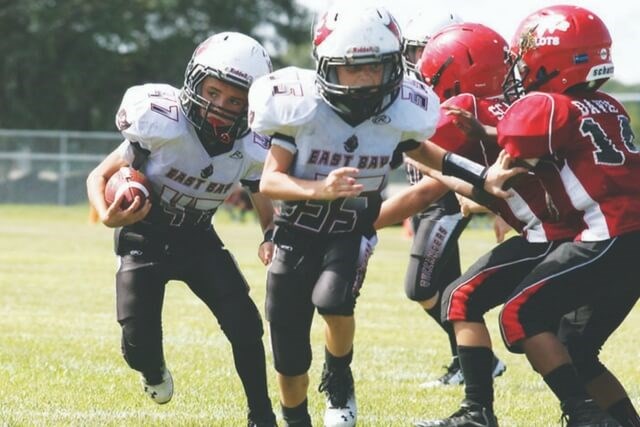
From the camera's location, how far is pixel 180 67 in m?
33.6

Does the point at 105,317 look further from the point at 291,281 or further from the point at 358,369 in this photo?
the point at 291,281

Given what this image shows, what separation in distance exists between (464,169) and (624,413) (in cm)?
108

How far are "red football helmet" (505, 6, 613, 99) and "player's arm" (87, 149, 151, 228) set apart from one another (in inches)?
61.6

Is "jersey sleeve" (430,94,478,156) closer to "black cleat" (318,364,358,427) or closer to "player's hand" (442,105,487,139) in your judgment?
"player's hand" (442,105,487,139)

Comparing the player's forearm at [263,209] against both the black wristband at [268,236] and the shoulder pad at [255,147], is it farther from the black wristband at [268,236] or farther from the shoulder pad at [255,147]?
the shoulder pad at [255,147]

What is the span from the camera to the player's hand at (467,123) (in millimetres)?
4527

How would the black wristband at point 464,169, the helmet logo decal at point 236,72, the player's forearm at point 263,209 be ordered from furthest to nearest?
the player's forearm at point 263,209 → the helmet logo decal at point 236,72 → the black wristband at point 464,169

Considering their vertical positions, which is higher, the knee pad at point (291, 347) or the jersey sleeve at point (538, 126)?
the jersey sleeve at point (538, 126)

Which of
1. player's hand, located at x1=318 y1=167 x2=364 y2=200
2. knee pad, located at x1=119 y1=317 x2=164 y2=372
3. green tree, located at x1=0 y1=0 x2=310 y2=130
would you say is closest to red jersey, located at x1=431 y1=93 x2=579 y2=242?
player's hand, located at x1=318 y1=167 x2=364 y2=200

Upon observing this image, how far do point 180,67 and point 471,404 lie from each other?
1169 inches

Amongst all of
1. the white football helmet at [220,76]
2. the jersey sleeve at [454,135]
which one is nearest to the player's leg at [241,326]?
the white football helmet at [220,76]

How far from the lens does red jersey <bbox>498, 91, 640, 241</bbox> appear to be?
424cm

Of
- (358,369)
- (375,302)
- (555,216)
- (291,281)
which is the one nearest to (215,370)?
(358,369)

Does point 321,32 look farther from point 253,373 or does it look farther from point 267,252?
point 253,373
